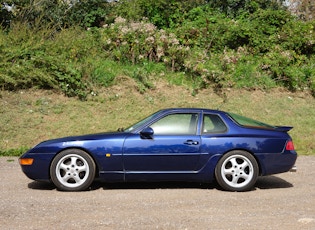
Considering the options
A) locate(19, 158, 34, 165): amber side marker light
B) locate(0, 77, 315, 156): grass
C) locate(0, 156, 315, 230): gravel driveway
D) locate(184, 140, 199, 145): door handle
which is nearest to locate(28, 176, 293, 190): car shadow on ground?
locate(0, 156, 315, 230): gravel driveway

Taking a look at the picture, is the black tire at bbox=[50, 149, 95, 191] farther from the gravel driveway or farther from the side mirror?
the side mirror

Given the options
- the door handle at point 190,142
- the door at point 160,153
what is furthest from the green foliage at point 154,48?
the door handle at point 190,142

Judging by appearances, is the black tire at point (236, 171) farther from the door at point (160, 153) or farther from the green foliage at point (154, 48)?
the green foliage at point (154, 48)

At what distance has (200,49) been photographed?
703 inches

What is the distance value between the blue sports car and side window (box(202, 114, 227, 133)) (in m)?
0.12

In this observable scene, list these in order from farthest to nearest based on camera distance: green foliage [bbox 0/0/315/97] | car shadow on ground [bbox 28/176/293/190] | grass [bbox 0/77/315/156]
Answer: green foliage [bbox 0/0/315/97]
grass [bbox 0/77/315/156]
car shadow on ground [bbox 28/176/293/190]

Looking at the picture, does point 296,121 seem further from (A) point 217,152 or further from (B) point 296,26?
(A) point 217,152

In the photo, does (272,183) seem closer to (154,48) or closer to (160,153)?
(160,153)

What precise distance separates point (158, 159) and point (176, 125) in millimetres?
651

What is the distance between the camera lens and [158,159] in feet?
24.2

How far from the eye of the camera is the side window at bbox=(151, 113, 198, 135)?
300 inches

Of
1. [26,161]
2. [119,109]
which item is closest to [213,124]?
[26,161]

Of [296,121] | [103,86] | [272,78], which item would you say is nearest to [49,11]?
[103,86]

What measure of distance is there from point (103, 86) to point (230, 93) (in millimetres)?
4035
